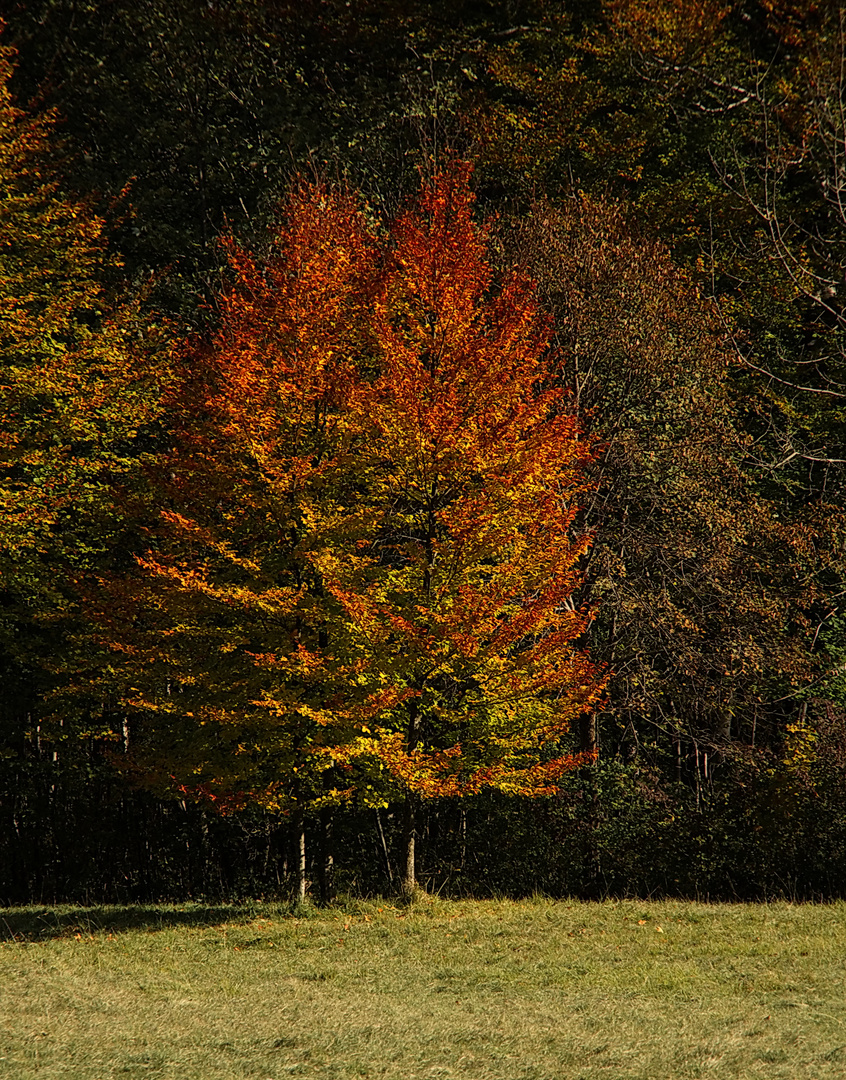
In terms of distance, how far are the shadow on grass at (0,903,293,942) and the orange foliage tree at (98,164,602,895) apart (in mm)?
1537

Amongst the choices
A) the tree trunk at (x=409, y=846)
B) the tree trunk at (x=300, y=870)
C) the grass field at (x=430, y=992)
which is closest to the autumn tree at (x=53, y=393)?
the tree trunk at (x=300, y=870)

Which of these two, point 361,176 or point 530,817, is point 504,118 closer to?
point 361,176

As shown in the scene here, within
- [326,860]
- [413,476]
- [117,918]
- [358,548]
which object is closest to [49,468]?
[358,548]

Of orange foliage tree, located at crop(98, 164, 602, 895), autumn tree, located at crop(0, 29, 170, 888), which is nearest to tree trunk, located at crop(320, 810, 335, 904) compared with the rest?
orange foliage tree, located at crop(98, 164, 602, 895)

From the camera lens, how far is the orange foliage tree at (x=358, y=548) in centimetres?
1258

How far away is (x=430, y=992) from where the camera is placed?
938cm

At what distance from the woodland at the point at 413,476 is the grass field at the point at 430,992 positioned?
5.60 ft

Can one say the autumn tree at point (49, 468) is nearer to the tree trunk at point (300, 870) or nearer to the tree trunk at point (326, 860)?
the tree trunk at point (300, 870)

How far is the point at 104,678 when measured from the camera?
14953 mm

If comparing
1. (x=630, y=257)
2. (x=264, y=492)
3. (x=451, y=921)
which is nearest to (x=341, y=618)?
(x=264, y=492)

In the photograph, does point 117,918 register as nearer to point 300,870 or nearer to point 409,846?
point 300,870

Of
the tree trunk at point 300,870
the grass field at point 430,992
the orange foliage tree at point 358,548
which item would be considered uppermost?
the orange foliage tree at point 358,548

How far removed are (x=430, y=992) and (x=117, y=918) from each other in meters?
6.00

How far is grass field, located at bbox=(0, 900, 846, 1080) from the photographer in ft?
23.5
